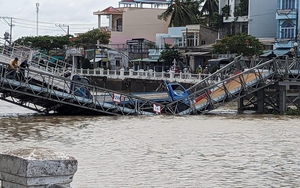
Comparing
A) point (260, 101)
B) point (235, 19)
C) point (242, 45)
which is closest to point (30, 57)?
point (260, 101)

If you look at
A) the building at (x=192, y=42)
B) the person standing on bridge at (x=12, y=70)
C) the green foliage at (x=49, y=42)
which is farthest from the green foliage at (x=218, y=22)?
the person standing on bridge at (x=12, y=70)

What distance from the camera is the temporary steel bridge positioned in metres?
27.2

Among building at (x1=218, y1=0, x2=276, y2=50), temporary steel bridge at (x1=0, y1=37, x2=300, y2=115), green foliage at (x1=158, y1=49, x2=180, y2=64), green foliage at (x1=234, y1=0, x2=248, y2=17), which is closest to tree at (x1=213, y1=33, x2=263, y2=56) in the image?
building at (x1=218, y1=0, x2=276, y2=50)

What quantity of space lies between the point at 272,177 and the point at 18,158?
872 cm

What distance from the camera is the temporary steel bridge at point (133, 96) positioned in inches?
1069

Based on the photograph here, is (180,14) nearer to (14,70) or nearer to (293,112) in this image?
(293,112)

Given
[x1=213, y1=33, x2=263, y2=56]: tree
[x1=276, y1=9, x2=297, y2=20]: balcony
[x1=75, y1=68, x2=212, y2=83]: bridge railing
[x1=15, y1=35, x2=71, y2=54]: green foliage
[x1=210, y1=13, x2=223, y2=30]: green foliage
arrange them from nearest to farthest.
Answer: [x1=75, y1=68, x2=212, y2=83]: bridge railing, [x1=213, y1=33, x2=263, y2=56]: tree, [x1=276, y1=9, x2=297, y2=20]: balcony, [x1=210, y1=13, x2=223, y2=30]: green foliage, [x1=15, y1=35, x2=71, y2=54]: green foliage

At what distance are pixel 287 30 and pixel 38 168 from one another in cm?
5844

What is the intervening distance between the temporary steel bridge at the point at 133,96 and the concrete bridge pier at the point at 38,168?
2109cm

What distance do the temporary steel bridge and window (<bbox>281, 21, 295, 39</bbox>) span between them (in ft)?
94.8

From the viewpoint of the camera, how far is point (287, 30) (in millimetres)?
61906

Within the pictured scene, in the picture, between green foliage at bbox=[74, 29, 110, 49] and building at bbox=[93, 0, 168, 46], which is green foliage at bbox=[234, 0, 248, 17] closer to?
building at bbox=[93, 0, 168, 46]

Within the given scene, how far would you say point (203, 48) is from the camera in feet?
227

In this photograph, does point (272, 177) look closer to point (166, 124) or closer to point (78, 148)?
point (78, 148)
